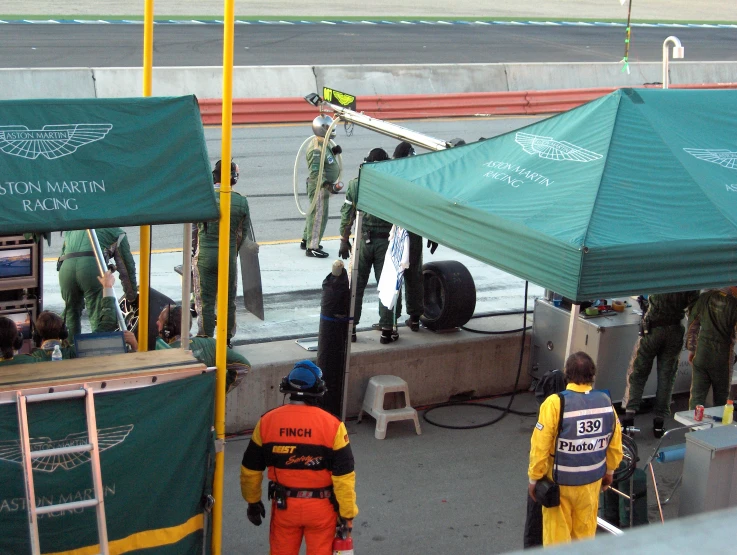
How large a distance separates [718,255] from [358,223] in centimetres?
346

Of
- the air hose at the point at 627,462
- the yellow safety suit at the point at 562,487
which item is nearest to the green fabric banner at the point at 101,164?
the yellow safety suit at the point at 562,487

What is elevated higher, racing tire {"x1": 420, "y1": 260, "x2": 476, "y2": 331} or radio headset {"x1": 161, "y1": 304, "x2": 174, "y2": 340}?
radio headset {"x1": 161, "y1": 304, "x2": 174, "y2": 340}

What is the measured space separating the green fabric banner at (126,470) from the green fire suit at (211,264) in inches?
141

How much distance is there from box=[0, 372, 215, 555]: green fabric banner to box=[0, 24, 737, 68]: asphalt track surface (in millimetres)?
20407

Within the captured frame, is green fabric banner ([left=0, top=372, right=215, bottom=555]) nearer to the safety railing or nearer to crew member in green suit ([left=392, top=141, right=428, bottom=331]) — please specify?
crew member in green suit ([left=392, top=141, right=428, bottom=331])

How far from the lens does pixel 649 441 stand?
28.4 ft

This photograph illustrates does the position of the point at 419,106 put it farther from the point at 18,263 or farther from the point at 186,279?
the point at 186,279

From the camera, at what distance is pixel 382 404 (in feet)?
28.2

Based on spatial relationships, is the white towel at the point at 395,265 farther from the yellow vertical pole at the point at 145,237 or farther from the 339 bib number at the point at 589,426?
the 339 bib number at the point at 589,426

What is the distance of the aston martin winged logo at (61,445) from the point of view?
510 cm

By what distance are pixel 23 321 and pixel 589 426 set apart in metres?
4.67

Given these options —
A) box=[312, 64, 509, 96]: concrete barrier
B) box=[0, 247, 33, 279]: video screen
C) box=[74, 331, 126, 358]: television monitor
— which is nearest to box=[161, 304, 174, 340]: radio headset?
box=[74, 331, 126, 358]: television monitor

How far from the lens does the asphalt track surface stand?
26109 millimetres

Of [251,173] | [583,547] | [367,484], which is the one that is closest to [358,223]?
[367,484]
